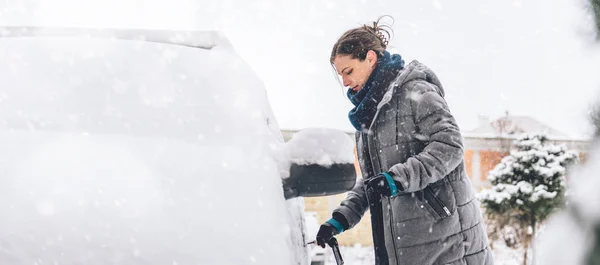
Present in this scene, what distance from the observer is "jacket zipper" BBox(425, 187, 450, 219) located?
7.51 ft

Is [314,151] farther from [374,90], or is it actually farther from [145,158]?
[374,90]

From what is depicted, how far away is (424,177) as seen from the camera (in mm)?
2213

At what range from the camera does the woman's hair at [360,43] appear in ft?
8.27

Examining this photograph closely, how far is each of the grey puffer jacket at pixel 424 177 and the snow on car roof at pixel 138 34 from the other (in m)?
0.70

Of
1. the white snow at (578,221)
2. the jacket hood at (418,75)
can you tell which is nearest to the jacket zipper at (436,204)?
the jacket hood at (418,75)

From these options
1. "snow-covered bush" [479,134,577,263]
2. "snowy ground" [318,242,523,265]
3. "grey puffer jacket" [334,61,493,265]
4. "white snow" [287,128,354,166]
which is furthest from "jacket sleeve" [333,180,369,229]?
"snowy ground" [318,242,523,265]

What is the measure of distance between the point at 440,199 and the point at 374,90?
50cm

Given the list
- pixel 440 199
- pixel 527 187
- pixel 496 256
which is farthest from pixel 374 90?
pixel 496 256

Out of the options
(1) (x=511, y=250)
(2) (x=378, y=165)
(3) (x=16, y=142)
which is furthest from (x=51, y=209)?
(1) (x=511, y=250)

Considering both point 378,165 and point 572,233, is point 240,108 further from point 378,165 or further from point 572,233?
point 572,233

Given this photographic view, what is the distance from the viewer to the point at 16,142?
177 cm

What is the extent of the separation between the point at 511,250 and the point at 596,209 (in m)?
9.59

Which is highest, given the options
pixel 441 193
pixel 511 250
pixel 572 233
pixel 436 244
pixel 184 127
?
pixel 184 127

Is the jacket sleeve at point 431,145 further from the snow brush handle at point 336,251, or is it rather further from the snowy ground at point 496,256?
the snowy ground at point 496,256
